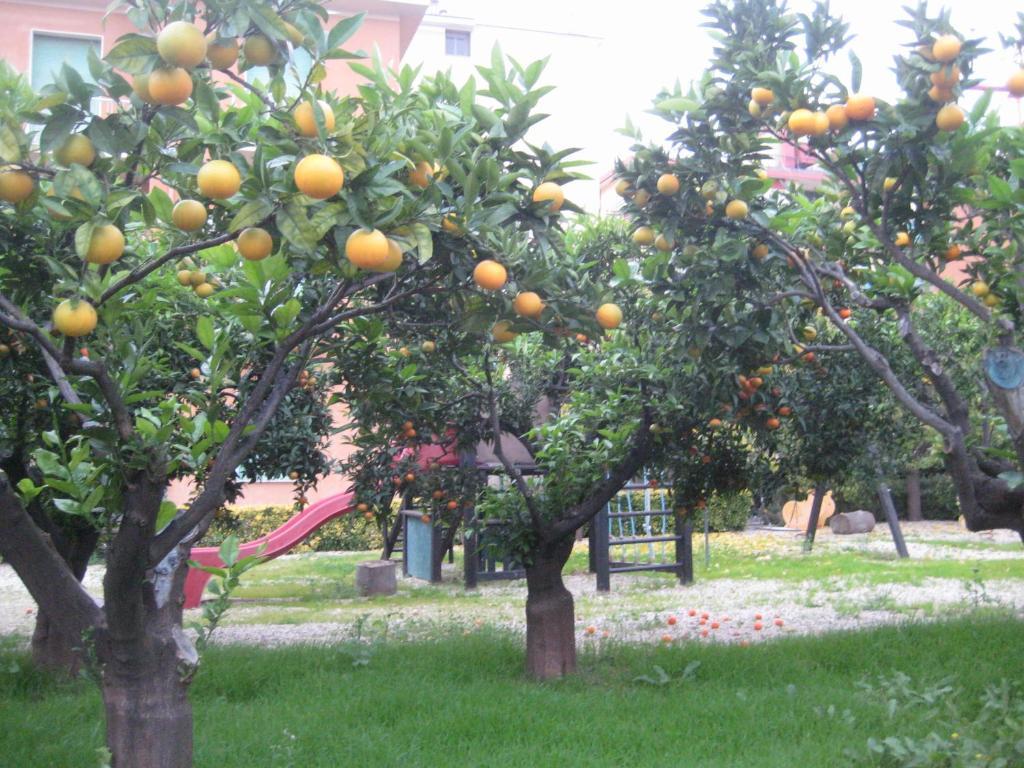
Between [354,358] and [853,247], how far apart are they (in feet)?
8.79

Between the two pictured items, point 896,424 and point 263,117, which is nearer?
point 263,117

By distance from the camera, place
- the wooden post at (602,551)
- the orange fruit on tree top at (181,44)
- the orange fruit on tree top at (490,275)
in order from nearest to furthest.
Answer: the orange fruit on tree top at (181,44), the orange fruit on tree top at (490,275), the wooden post at (602,551)

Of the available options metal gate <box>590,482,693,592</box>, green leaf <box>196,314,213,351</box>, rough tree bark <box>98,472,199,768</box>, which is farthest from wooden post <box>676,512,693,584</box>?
green leaf <box>196,314,213,351</box>

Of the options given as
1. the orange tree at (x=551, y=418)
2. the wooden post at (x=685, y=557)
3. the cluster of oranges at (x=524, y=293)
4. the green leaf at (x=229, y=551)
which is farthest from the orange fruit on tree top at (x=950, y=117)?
the wooden post at (x=685, y=557)

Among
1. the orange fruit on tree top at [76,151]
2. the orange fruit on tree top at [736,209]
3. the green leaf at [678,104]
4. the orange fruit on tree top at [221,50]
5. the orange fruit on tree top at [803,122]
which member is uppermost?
the green leaf at [678,104]

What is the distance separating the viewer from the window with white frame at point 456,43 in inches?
1023

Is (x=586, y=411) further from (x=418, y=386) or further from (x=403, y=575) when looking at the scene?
(x=403, y=575)

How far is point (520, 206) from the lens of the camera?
9.73 ft

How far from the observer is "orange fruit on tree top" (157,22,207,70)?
2086 mm

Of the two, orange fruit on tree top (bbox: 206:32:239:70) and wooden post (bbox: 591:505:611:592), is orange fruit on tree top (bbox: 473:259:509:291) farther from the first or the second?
wooden post (bbox: 591:505:611:592)

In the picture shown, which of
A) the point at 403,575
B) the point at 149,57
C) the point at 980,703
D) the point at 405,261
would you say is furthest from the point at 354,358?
the point at 403,575

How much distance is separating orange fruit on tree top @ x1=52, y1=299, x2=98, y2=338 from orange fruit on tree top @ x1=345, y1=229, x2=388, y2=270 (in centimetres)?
66

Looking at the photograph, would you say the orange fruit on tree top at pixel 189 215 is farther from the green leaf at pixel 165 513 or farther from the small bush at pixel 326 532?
the small bush at pixel 326 532

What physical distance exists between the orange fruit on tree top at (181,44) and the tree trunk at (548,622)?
12.9ft
